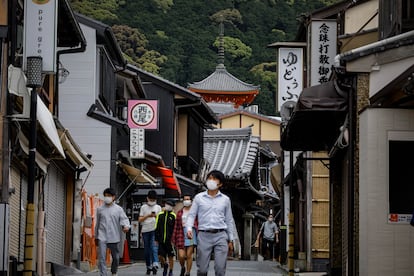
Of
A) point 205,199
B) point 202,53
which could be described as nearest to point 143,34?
point 202,53

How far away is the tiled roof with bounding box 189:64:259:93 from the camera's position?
76.6 m

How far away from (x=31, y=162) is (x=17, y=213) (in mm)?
3531

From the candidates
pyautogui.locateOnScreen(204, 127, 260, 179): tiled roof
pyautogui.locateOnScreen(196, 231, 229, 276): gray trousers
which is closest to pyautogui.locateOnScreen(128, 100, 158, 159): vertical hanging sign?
pyautogui.locateOnScreen(196, 231, 229, 276): gray trousers

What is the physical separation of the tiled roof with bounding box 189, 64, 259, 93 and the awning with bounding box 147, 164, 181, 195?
39.2 metres

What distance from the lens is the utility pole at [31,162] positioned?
13578 mm

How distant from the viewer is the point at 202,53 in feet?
338

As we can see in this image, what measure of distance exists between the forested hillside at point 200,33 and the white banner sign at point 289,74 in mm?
67173

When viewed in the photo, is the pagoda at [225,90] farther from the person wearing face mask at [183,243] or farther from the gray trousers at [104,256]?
the gray trousers at [104,256]

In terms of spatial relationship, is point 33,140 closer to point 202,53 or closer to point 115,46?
point 115,46

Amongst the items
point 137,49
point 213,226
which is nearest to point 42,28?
point 213,226

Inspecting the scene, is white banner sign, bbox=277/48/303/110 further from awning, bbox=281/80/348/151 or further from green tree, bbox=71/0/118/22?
green tree, bbox=71/0/118/22

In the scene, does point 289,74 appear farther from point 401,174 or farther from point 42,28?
point 401,174

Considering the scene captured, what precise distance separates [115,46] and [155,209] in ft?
29.2

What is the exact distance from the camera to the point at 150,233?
2145 centimetres
